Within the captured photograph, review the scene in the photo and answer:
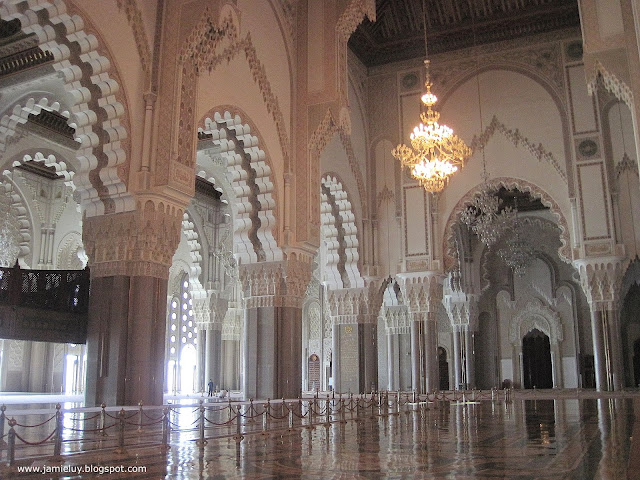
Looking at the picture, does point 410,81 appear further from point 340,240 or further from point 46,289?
point 46,289

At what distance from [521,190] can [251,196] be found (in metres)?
7.48

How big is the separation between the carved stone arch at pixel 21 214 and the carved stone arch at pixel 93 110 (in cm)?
1037

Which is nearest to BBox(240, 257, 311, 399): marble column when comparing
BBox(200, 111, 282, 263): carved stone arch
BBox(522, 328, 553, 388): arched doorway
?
BBox(200, 111, 282, 263): carved stone arch

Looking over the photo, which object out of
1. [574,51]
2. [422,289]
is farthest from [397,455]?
[574,51]

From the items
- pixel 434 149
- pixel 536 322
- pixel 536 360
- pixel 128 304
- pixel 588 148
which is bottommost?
pixel 536 360

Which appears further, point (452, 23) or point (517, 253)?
point (517, 253)

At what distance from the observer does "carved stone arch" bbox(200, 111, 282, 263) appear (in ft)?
39.4

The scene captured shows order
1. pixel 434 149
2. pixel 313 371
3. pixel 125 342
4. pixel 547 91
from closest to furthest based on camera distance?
pixel 125 342 → pixel 434 149 → pixel 547 91 → pixel 313 371

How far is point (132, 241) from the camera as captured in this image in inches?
341

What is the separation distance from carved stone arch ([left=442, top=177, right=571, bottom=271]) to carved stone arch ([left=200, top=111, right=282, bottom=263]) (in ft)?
19.4

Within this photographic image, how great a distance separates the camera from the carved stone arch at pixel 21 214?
709 inches

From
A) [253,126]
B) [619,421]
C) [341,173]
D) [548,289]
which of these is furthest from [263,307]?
[548,289]

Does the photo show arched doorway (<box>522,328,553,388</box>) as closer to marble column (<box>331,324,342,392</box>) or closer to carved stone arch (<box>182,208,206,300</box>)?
marble column (<box>331,324,342,392</box>)

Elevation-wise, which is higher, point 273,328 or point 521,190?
point 521,190
